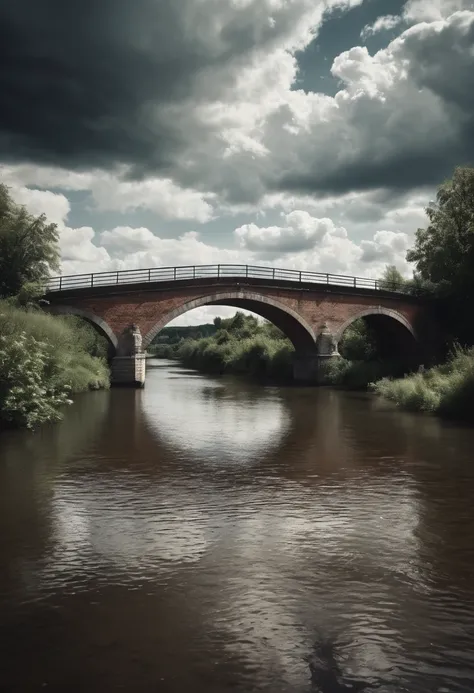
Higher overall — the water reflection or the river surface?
the water reflection

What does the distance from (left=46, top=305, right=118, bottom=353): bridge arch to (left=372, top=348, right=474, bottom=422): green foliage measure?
15.6 meters

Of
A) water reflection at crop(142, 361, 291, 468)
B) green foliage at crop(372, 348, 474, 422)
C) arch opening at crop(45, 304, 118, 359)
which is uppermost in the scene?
arch opening at crop(45, 304, 118, 359)

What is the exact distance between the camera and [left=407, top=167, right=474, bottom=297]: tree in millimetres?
36772

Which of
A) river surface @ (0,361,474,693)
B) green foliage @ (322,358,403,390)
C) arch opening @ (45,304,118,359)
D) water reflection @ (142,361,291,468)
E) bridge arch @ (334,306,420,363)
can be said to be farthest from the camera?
bridge arch @ (334,306,420,363)

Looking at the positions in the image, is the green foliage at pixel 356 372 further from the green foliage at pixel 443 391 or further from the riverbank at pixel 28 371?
the riverbank at pixel 28 371

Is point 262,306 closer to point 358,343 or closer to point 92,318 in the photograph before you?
point 358,343

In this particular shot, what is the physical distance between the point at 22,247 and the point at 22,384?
19760 mm

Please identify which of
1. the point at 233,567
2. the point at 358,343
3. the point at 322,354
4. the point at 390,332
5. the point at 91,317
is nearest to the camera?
the point at 233,567

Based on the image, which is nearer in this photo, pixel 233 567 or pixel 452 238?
pixel 233 567

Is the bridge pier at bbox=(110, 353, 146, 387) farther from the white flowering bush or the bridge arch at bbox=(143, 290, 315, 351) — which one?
the white flowering bush

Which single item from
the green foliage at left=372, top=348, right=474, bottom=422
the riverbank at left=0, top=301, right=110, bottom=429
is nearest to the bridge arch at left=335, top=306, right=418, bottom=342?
the green foliage at left=372, top=348, right=474, bottom=422

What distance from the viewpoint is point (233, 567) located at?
7.14m

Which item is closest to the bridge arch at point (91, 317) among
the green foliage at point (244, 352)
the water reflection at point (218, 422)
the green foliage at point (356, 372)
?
the water reflection at point (218, 422)

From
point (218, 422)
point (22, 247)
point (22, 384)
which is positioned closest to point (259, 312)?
point (22, 247)
